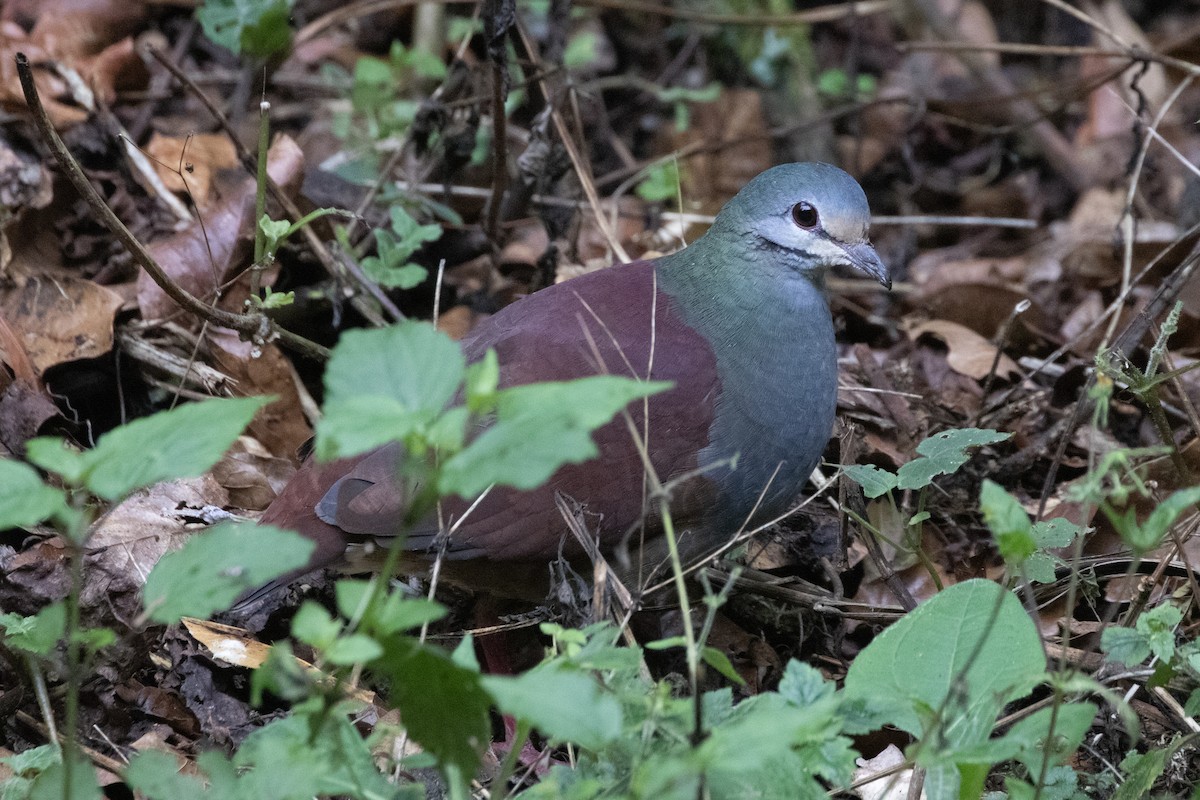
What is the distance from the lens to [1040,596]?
3.04 m

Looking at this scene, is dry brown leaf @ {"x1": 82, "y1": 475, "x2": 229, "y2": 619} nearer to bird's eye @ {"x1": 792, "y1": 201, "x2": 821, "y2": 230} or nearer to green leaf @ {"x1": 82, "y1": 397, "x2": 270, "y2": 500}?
green leaf @ {"x1": 82, "y1": 397, "x2": 270, "y2": 500}

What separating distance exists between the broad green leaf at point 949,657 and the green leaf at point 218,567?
3.16 ft

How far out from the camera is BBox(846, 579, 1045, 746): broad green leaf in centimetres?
206

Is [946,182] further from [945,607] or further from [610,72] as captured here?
[945,607]

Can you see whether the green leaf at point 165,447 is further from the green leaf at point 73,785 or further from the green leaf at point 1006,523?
the green leaf at point 1006,523

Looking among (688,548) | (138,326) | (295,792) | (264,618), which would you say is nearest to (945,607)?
(688,548)

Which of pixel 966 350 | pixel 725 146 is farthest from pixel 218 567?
pixel 725 146

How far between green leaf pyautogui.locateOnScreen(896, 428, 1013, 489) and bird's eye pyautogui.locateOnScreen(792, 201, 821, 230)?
0.63 metres

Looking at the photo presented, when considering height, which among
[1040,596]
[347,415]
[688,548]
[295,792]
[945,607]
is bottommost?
[1040,596]

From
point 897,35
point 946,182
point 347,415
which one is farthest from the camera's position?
point 897,35

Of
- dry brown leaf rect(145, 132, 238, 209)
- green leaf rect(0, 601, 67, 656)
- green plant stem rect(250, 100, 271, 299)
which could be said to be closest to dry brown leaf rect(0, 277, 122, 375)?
dry brown leaf rect(145, 132, 238, 209)

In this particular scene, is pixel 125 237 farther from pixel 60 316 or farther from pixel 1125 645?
pixel 1125 645

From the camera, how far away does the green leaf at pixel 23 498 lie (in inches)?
60.1

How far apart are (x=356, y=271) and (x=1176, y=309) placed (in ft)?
7.61
